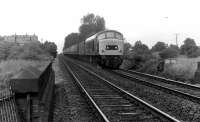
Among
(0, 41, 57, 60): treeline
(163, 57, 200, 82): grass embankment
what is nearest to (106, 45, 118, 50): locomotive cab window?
(163, 57, 200, 82): grass embankment

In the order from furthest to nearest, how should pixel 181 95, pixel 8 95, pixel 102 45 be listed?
pixel 102 45 → pixel 181 95 → pixel 8 95

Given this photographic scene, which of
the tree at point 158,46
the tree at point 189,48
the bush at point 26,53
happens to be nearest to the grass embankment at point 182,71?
the bush at point 26,53

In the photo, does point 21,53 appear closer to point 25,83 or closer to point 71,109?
point 71,109

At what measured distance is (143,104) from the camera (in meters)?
9.92

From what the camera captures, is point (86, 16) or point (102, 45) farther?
point (86, 16)

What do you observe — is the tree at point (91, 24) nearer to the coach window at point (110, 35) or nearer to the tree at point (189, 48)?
the tree at point (189, 48)

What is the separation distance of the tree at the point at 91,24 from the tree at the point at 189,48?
52.6 meters

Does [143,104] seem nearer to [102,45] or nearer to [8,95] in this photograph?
[8,95]

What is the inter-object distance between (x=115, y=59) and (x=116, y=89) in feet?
44.2

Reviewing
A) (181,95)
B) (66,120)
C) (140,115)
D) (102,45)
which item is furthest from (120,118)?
(102,45)

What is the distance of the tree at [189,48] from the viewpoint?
4736cm

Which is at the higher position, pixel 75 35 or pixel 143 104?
pixel 75 35

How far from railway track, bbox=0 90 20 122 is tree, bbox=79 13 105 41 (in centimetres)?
11095

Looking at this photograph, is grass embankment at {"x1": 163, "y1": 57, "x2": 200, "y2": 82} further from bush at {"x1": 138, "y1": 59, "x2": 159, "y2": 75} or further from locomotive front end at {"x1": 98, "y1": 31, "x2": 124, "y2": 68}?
locomotive front end at {"x1": 98, "y1": 31, "x2": 124, "y2": 68}
